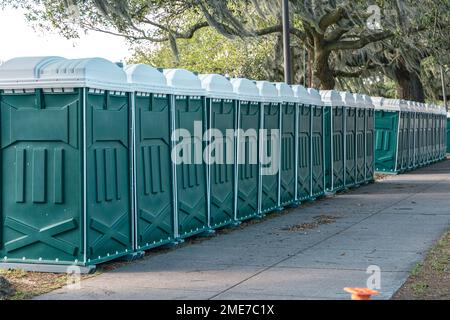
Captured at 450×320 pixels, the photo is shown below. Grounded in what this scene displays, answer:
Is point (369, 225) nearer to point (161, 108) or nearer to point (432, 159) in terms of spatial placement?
point (161, 108)

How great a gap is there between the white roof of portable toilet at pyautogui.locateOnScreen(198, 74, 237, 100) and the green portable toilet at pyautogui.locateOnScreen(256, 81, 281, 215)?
142cm

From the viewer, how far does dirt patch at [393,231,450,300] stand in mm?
8305

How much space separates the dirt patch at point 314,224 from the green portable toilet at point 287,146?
1155 mm

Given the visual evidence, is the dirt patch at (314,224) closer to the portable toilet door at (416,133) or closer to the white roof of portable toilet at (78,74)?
the white roof of portable toilet at (78,74)

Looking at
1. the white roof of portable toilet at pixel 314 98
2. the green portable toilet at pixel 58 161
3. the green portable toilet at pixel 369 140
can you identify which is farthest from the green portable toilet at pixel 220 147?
the green portable toilet at pixel 369 140


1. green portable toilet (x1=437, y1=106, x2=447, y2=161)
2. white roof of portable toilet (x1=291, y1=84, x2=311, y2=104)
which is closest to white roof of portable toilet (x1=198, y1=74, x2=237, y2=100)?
white roof of portable toilet (x1=291, y1=84, x2=311, y2=104)

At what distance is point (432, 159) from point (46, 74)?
2811cm

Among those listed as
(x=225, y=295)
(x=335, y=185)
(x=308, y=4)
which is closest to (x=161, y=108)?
(x=225, y=295)

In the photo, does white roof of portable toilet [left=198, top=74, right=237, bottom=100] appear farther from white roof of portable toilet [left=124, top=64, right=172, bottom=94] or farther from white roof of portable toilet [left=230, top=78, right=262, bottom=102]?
white roof of portable toilet [left=124, top=64, right=172, bottom=94]

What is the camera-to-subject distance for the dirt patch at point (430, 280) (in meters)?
8.30

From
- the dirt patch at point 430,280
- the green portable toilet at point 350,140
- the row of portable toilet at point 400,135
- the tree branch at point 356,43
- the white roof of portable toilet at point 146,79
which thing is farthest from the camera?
the tree branch at point 356,43

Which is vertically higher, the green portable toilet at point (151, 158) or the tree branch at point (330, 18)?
the tree branch at point (330, 18)

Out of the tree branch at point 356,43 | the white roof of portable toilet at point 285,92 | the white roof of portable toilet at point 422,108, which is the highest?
the tree branch at point 356,43

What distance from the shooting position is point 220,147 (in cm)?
1307
